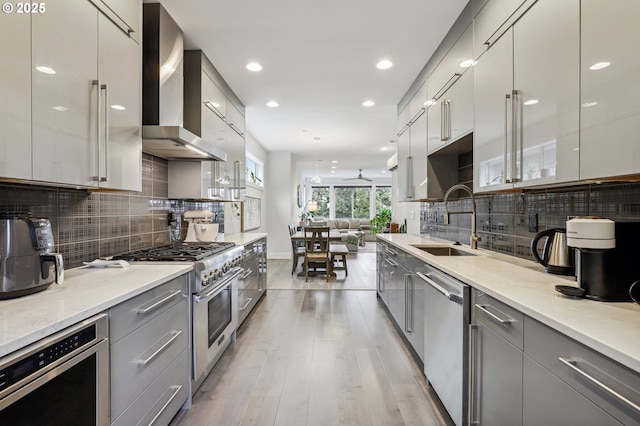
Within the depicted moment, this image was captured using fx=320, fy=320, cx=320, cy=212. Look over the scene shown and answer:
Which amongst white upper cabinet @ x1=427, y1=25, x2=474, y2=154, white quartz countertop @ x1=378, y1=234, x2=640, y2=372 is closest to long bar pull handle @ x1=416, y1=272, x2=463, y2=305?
white quartz countertop @ x1=378, y1=234, x2=640, y2=372

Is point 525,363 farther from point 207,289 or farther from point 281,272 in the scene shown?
point 281,272

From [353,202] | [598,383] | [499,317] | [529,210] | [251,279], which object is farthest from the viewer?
[353,202]

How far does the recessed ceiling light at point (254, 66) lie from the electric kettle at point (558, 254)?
281 centimetres

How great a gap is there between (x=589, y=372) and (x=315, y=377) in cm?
178

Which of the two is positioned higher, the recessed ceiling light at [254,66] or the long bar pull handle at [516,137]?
the recessed ceiling light at [254,66]

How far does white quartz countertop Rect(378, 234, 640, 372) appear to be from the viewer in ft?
2.58

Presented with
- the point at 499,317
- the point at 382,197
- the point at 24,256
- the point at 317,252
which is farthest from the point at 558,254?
the point at 382,197

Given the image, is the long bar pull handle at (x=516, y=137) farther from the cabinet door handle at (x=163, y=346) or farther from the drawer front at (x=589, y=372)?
the cabinet door handle at (x=163, y=346)

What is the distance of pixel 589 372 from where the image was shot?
0.84 meters

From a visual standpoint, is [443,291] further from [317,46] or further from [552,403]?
[317,46]

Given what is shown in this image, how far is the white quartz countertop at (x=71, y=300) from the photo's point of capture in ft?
2.91

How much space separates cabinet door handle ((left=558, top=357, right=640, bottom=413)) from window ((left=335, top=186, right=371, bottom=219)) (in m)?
13.4

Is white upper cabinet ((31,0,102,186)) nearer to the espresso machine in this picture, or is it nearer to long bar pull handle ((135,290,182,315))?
the espresso machine

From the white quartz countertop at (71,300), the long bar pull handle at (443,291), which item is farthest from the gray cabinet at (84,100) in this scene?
the long bar pull handle at (443,291)
